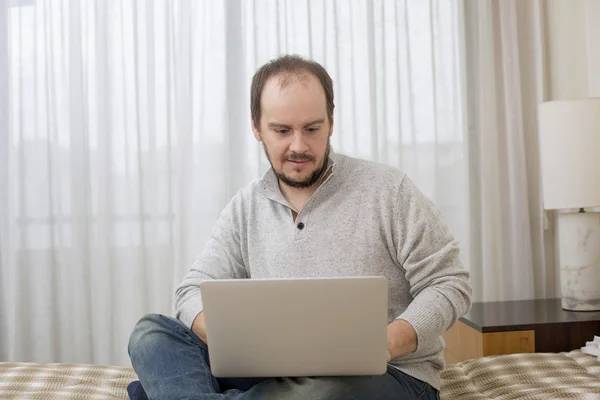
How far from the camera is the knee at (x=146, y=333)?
1630 millimetres

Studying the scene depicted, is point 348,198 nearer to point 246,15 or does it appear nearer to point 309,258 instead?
point 309,258

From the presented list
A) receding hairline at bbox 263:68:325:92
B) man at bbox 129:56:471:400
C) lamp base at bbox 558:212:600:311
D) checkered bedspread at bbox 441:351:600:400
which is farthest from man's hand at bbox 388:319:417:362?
lamp base at bbox 558:212:600:311

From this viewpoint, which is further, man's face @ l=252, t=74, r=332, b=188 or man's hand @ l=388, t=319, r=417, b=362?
man's face @ l=252, t=74, r=332, b=188

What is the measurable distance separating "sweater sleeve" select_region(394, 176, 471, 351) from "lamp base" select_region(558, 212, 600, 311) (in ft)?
3.82

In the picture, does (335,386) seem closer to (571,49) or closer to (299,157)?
(299,157)

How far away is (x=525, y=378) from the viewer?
6.37 ft

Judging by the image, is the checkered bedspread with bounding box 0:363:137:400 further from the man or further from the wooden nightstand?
the wooden nightstand

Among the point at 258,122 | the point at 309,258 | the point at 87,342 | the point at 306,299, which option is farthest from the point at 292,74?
the point at 87,342

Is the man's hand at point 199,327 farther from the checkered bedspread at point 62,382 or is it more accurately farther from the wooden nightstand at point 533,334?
the wooden nightstand at point 533,334

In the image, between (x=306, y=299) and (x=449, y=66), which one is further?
(x=449, y=66)

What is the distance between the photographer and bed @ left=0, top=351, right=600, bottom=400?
6.00ft

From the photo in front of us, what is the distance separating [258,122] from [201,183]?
1.46 meters

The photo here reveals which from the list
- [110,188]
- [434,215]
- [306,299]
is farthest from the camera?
[110,188]

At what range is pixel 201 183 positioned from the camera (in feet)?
10.9
